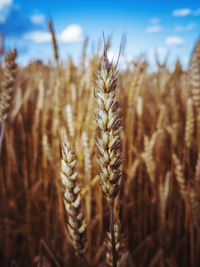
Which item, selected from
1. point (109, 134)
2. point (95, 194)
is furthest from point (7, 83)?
point (109, 134)

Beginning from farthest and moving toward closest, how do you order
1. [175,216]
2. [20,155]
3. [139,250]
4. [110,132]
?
[20,155] → [175,216] → [139,250] → [110,132]

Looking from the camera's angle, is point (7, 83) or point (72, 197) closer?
point (72, 197)

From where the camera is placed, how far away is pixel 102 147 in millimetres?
375

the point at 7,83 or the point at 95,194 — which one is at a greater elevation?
the point at 7,83

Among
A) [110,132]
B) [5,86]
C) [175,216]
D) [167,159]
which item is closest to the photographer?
[110,132]

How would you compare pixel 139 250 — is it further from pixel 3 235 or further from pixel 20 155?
pixel 20 155

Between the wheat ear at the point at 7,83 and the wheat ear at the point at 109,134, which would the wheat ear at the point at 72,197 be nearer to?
the wheat ear at the point at 109,134

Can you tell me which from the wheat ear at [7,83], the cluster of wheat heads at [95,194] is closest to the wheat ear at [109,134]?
the cluster of wheat heads at [95,194]

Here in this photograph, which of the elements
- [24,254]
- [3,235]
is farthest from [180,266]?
[3,235]

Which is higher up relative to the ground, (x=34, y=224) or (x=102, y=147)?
(x=102, y=147)

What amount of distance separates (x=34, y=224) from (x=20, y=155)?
0.63 meters

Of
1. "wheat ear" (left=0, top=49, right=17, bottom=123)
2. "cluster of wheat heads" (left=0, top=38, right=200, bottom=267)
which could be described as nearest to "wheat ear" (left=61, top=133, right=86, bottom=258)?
"cluster of wheat heads" (left=0, top=38, right=200, bottom=267)

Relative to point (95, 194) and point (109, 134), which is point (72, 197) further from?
point (95, 194)

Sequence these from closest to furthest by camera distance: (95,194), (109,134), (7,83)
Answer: (109,134) → (7,83) → (95,194)
